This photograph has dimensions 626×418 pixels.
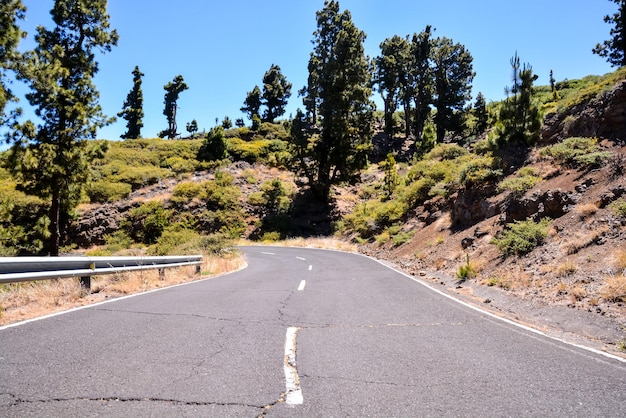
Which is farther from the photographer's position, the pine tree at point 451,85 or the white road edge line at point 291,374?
the pine tree at point 451,85

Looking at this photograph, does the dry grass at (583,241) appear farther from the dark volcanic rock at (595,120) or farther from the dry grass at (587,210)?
the dark volcanic rock at (595,120)

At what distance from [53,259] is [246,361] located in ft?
17.4

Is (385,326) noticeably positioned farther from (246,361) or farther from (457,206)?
(457,206)

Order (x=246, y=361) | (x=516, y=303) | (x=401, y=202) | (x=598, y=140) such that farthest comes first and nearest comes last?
1. (x=401, y=202)
2. (x=598, y=140)
3. (x=516, y=303)
4. (x=246, y=361)

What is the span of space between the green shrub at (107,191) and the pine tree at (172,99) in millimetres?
33617

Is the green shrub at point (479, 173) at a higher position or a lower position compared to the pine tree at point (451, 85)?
lower

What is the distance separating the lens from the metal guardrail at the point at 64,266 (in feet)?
20.3

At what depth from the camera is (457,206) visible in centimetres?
2002

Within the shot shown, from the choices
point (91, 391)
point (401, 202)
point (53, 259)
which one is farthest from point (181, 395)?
point (401, 202)

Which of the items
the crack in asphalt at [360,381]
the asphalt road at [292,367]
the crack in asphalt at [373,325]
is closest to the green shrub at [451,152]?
the asphalt road at [292,367]

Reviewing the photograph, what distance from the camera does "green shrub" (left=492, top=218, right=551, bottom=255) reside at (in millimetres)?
11664

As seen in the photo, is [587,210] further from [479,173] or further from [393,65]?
[393,65]

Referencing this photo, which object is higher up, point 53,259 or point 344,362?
point 53,259

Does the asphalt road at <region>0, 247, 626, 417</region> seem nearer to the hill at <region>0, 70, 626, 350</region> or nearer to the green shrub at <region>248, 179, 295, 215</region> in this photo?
A: the hill at <region>0, 70, 626, 350</region>
